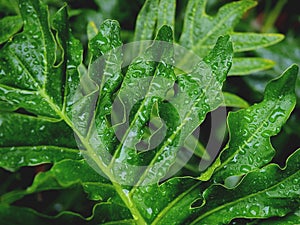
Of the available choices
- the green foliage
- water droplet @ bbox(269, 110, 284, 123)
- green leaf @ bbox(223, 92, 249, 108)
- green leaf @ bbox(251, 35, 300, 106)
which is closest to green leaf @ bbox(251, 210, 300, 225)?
the green foliage

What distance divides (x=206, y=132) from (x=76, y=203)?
1.44 feet

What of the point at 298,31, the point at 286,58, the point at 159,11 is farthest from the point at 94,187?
the point at 298,31

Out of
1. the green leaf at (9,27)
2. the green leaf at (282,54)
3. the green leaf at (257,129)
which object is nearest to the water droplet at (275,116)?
the green leaf at (257,129)

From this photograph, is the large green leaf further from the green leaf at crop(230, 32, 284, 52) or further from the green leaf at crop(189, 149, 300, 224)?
the green leaf at crop(230, 32, 284, 52)

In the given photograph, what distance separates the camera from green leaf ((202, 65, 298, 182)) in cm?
82

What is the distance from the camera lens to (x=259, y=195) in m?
0.80

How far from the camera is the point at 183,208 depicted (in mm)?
821

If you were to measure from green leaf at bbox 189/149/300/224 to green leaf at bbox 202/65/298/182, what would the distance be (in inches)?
0.9

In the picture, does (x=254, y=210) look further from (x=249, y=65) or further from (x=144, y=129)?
(x=249, y=65)

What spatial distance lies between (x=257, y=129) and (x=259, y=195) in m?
0.10

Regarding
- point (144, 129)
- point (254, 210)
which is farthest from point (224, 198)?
point (144, 129)

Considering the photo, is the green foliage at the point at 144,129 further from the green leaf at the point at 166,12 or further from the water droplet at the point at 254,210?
the green leaf at the point at 166,12

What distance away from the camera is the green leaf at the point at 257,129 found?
0.82 metres

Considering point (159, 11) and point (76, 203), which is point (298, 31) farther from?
point (76, 203)
